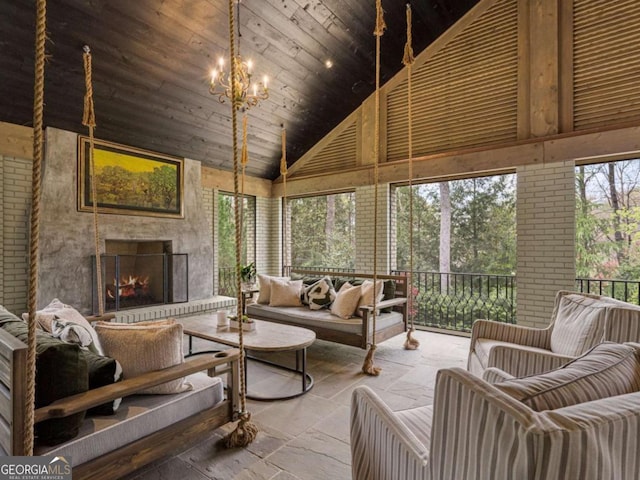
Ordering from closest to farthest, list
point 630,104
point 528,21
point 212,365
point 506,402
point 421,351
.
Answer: point 506,402
point 212,365
point 630,104
point 421,351
point 528,21

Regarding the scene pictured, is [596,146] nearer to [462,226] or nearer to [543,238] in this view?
[543,238]

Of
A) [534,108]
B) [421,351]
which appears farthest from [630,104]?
[421,351]

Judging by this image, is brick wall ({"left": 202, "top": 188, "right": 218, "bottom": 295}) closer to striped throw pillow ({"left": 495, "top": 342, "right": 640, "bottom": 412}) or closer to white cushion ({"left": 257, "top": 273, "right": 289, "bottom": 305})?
white cushion ({"left": 257, "top": 273, "right": 289, "bottom": 305})

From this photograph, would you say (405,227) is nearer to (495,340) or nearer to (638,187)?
(638,187)

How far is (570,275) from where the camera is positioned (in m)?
3.96

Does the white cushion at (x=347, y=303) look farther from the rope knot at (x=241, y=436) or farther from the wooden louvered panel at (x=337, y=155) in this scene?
the wooden louvered panel at (x=337, y=155)

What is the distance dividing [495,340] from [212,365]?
2.15m

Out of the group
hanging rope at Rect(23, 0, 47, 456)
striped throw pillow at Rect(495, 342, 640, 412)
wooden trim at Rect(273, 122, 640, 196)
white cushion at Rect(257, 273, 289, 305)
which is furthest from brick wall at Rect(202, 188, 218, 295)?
striped throw pillow at Rect(495, 342, 640, 412)

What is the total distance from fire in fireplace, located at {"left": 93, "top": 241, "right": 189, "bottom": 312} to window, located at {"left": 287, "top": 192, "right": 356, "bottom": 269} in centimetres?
251

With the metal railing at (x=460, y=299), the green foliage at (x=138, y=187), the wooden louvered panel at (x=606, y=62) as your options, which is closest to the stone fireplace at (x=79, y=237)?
the green foliage at (x=138, y=187)

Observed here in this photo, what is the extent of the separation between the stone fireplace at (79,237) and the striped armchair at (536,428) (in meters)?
4.41

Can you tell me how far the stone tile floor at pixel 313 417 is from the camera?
192 centimetres

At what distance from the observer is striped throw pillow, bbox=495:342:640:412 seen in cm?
89

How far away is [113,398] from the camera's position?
151 cm
